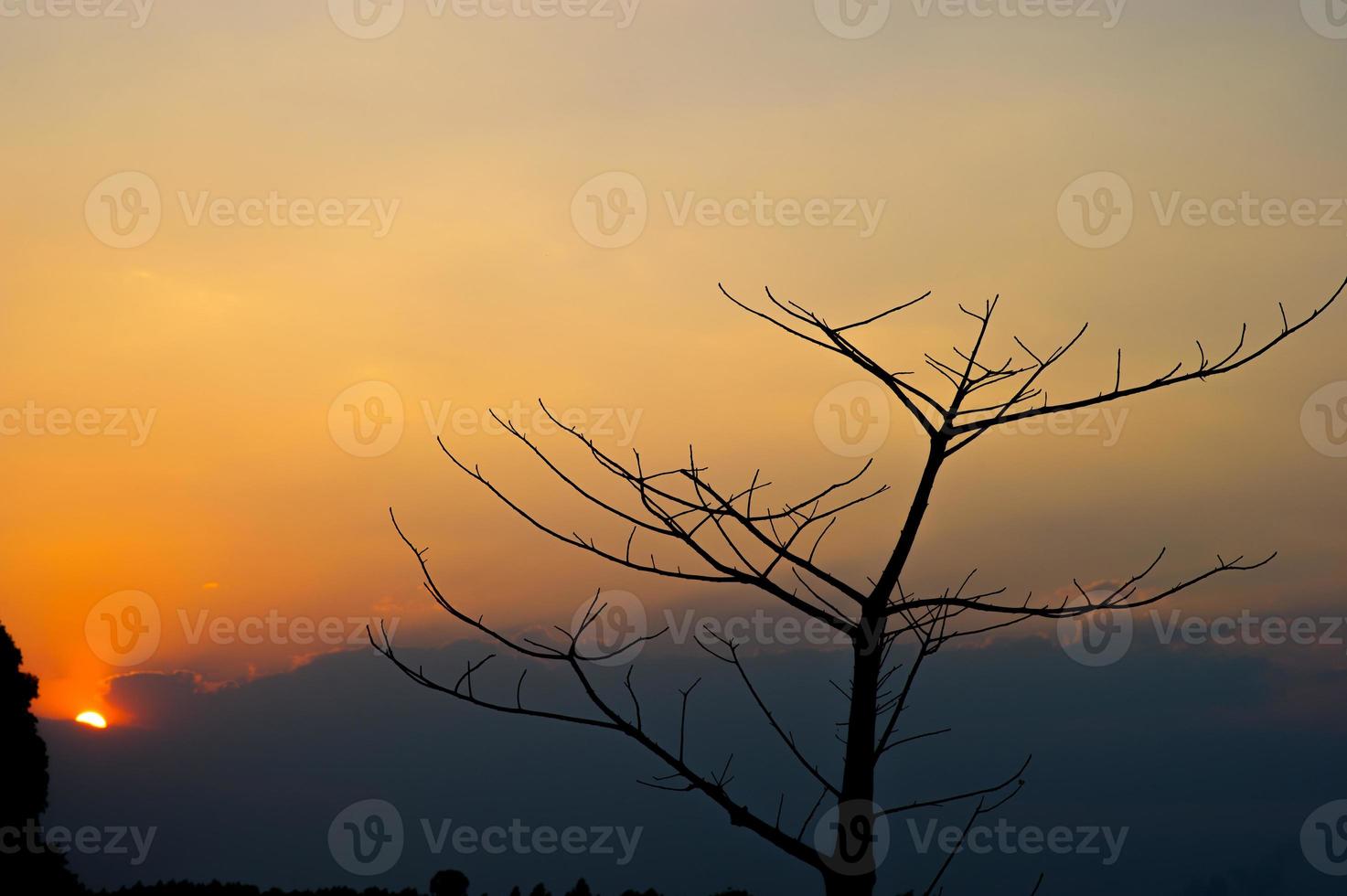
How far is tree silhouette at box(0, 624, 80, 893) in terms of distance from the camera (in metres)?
14.9

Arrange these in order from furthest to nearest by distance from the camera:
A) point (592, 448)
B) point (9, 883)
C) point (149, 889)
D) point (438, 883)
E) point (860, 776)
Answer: point (9, 883) → point (149, 889) → point (438, 883) → point (592, 448) → point (860, 776)

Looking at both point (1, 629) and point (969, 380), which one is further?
point (1, 629)

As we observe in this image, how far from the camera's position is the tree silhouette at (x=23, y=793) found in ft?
48.9

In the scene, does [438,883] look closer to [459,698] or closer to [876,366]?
[459,698]

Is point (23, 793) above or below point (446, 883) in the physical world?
above

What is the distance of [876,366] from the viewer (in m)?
3.50

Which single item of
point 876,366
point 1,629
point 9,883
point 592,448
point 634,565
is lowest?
point 9,883

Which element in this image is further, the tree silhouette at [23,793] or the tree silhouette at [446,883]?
the tree silhouette at [23,793]

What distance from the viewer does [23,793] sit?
1513cm

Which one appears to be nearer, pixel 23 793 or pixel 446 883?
pixel 446 883

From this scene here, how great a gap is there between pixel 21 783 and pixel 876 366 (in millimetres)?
15764

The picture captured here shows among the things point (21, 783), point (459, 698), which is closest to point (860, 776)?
point (459, 698)

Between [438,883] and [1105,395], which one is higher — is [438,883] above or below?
below

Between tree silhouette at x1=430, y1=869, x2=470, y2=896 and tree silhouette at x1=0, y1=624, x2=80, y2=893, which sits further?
tree silhouette at x1=0, y1=624, x2=80, y2=893
